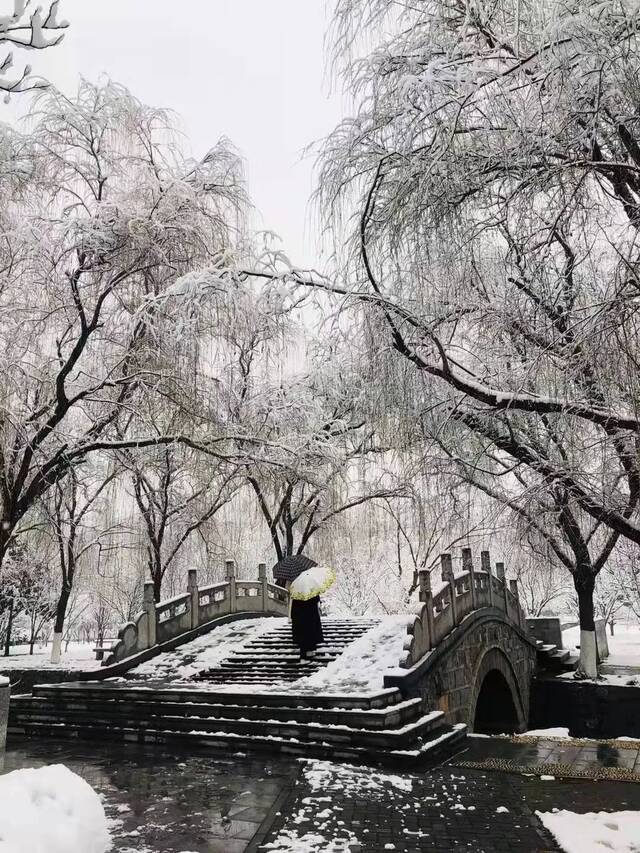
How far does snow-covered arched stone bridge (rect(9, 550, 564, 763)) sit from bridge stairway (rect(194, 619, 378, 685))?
0.13 feet

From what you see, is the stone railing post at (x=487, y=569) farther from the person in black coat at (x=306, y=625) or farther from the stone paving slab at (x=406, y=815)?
the stone paving slab at (x=406, y=815)

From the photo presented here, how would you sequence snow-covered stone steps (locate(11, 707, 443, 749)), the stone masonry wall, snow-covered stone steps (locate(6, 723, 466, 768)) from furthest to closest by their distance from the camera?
the stone masonry wall
snow-covered stone steps (locate(11, 707, 443, 749))
snow-covered stone steps (locate(6, 723, 466, 768))

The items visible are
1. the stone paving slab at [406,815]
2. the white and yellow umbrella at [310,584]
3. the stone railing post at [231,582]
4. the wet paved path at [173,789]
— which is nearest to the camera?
the stone paving slab at [406,815]

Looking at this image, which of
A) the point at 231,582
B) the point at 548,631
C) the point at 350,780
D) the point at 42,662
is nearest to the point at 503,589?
the point at 548,631

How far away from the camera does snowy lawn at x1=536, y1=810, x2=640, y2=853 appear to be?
5562mm

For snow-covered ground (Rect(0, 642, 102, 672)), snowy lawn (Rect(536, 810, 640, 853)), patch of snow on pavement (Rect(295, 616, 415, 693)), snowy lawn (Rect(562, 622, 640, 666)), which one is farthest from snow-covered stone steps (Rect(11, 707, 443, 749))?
snowy lawn (Rect(562, 622, 640, 666))

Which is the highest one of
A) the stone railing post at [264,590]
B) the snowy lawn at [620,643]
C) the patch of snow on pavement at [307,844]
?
the stone railing post at [264,590]

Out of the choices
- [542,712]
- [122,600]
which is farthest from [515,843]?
[122,600]

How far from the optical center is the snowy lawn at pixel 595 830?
219 inches

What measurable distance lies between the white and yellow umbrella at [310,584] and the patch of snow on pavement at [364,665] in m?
1.39

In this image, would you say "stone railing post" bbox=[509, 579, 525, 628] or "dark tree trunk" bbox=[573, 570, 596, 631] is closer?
"dark tree trunk" bbox=[573, 570, 596, 631]

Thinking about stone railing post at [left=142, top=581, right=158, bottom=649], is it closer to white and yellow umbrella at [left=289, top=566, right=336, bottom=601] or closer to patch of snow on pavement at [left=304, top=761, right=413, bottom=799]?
white and yellow umbrella at [left=289, top=566, right=336, bottom=601]

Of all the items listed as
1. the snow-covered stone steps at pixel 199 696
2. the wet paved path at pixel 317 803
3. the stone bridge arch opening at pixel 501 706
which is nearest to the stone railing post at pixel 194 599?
the snow-covered stone steps at pixel 199 696

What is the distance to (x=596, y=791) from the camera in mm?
7371
